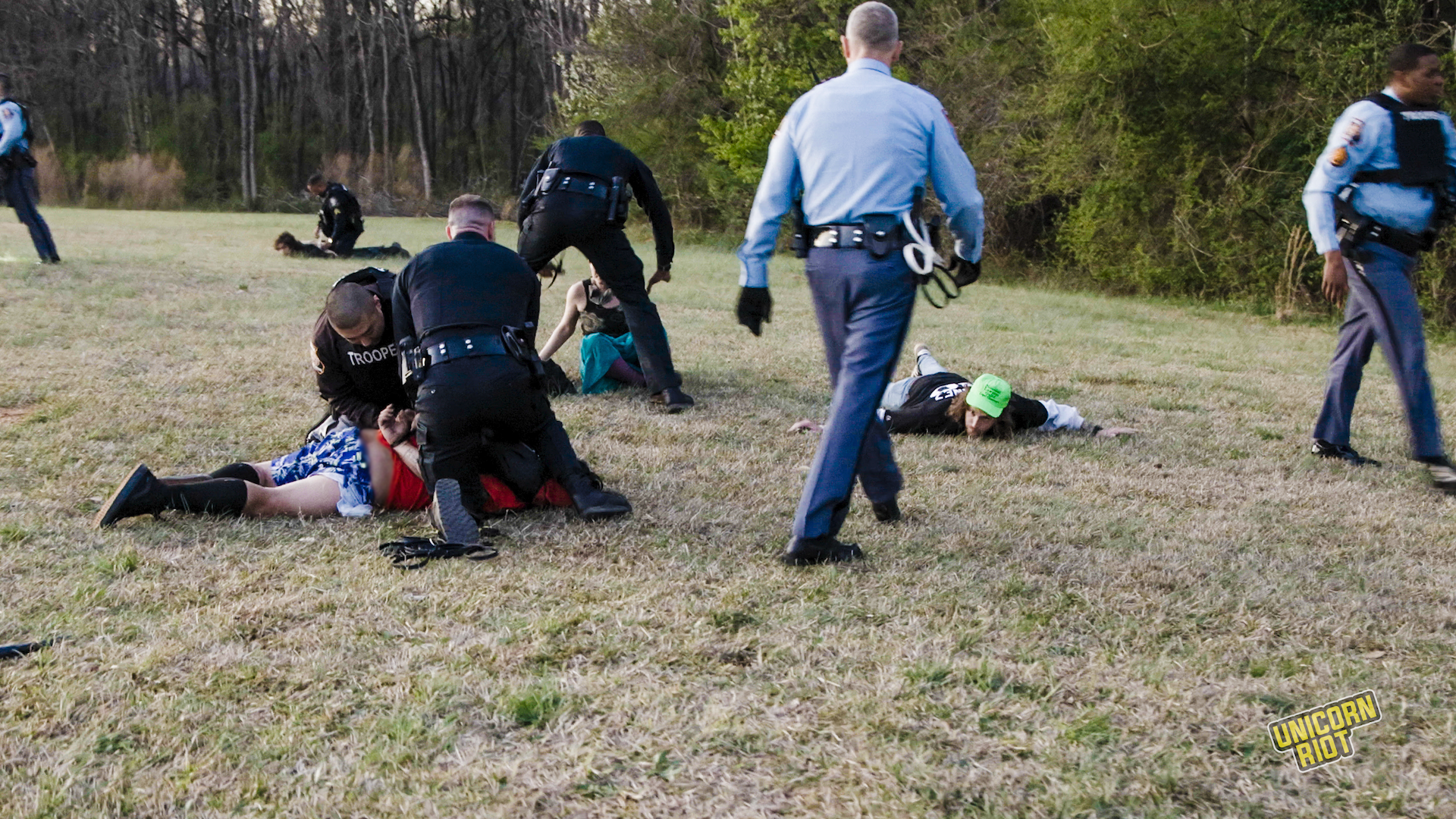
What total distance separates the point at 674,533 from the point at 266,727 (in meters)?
1.97

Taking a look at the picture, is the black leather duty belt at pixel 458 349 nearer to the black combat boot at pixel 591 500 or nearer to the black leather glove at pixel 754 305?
the black combat boot at pixel 591 500

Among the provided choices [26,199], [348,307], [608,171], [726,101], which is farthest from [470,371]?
[726,101]

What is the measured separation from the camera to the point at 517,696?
3020mm

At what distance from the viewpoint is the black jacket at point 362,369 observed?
4.79m

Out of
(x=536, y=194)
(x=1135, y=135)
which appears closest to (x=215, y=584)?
(x=536, y=194)

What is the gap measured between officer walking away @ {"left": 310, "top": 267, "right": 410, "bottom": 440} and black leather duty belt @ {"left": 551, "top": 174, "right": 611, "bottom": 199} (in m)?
2.13

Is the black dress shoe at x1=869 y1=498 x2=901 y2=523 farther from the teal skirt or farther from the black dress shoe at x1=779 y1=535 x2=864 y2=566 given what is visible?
the teal skirt

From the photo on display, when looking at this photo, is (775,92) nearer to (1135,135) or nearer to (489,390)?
(1135,135)

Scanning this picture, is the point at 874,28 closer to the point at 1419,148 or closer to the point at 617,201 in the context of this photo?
the point at 1419,148

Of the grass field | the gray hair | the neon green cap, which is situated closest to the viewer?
the grass field

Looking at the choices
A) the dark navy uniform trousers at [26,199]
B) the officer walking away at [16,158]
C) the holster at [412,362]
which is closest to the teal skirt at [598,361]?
the holster at [412,362]

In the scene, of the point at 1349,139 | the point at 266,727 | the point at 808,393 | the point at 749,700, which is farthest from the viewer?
the point at 808,393

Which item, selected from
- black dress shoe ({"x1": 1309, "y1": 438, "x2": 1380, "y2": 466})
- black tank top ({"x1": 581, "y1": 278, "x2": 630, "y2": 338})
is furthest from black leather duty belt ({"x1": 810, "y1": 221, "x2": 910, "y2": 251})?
black tank top ({"x1": 581, "y1": 278, "x2": 630, "y2": 338})

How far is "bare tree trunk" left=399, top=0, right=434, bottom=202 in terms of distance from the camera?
138 ft
